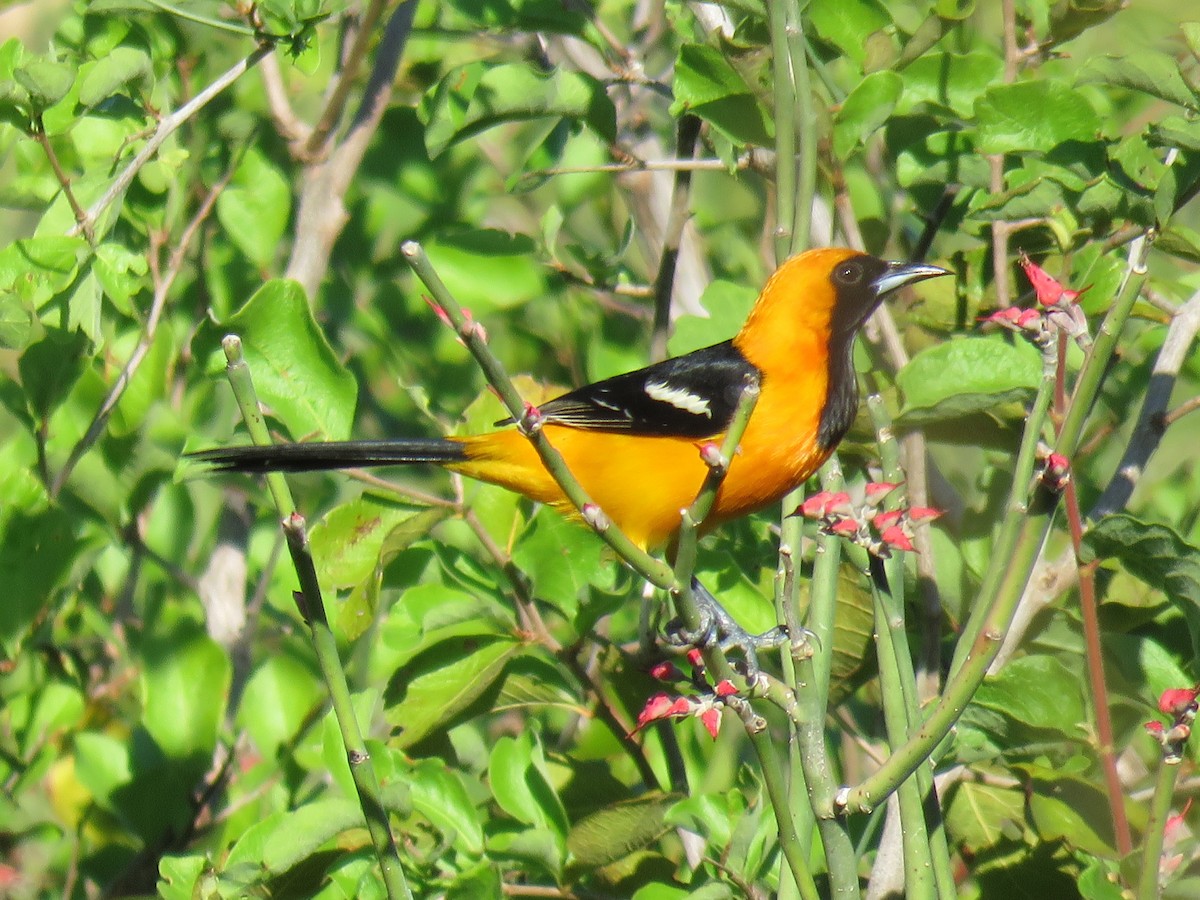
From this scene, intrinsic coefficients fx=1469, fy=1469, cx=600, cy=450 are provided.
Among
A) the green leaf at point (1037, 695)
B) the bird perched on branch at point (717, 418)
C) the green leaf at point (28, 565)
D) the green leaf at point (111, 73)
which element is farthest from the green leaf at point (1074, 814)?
the green leaf at point (111, 73)

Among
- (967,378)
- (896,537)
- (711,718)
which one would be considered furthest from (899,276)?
(711,718)

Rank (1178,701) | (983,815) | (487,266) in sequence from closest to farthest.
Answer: (1178,701) → (983,815) → (487,266)

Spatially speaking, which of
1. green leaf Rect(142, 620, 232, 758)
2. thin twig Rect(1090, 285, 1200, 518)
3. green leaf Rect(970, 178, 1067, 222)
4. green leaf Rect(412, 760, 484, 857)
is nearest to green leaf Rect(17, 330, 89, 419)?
green leaf Rect(142, 620, 232, 758)

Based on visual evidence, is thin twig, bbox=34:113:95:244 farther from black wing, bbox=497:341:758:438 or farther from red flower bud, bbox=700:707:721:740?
red flower bud, bbox=700:707:721:740

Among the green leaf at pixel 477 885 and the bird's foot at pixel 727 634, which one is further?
the bird's foot at pixel 727 634

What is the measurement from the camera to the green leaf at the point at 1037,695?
243cm

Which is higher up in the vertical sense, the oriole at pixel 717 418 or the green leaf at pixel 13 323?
the green leaf at pixel 13 323

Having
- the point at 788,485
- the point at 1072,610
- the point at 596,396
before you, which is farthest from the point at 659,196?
the point at 1072,610

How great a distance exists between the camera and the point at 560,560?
2.89 meters

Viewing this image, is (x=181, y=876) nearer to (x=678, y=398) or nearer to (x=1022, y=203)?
(x=678, y=398)

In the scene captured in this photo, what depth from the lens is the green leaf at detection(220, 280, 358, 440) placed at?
281cm

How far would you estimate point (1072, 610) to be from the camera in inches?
110

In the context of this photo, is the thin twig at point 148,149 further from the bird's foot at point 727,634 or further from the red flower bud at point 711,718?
the red flower bud at point 711,718

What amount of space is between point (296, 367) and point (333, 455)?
0.64 ft
